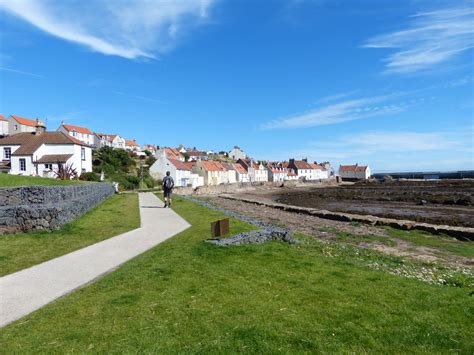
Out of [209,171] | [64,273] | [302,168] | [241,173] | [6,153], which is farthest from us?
[302,168]

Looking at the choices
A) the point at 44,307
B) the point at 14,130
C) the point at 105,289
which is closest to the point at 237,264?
the point at 105,289

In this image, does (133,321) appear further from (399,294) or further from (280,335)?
(399,294)

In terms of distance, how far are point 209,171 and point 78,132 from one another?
36029mm

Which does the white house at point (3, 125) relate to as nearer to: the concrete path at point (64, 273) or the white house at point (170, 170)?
the white house at point (170, 170)

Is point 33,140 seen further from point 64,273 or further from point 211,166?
point 211,166

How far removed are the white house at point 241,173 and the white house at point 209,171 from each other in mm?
11606

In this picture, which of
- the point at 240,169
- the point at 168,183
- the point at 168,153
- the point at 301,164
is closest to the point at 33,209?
the point at 168,183

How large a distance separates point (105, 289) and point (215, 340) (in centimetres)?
291

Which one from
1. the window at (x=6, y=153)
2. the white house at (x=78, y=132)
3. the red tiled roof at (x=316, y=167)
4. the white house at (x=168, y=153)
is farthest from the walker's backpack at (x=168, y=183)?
the red tiled roof at (x=316, y=167)

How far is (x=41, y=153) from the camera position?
40875mm

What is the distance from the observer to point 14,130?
87188mm

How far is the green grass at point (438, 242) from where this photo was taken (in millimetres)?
15323

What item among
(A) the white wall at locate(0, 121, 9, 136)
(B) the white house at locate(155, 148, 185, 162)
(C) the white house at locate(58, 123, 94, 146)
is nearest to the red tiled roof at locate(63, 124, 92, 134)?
(C) the white house at locate(58, 123, 94, 146)

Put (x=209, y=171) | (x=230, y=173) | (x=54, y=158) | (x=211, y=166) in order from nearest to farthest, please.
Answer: (x=54, y=158) < (x=209, y=171) < (x=211, y=166) < (x=230, y=173)
